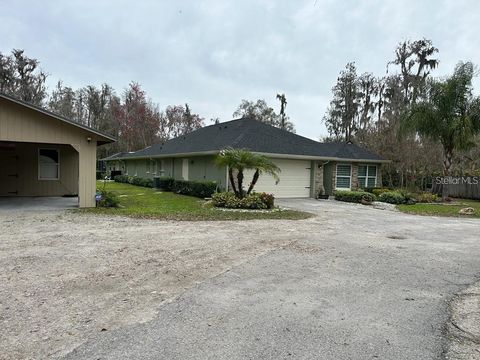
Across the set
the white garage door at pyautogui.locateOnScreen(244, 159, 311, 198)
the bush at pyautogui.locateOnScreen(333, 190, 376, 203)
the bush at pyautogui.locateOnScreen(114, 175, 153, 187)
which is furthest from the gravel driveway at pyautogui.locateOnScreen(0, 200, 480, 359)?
the bush at pyautogui.locateOnScreen(114, 175, 153, 187)

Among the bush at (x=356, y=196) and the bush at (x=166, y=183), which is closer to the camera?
the bush at (x=356, y=196)

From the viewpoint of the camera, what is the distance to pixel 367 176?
69.4 ft

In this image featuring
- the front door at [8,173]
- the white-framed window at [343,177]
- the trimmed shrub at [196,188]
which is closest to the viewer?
the front door at [8,173]

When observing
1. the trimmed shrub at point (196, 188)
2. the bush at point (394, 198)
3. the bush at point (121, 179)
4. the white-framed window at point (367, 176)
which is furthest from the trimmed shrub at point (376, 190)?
the bush at point (121, 179)

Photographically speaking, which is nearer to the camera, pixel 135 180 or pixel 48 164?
pixel 48 164

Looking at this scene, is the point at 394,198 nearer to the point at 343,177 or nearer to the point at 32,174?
the point at 343,177

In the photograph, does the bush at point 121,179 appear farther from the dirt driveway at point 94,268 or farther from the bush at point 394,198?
the bush at point 394,198

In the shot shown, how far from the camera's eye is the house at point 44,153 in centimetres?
1106

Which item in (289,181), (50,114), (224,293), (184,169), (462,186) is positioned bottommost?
(224,293)

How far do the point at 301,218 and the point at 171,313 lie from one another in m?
8.00

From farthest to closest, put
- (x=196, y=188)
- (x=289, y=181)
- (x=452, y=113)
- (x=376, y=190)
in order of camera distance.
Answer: (x=376, y=190), (x=289, y=181), (x=452, y=113), (x=196, y=188)

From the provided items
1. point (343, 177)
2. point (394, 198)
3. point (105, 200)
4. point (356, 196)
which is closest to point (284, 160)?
point (356, 196)

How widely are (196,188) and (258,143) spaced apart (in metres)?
3.77

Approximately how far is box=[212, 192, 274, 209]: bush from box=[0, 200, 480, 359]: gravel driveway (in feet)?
14.3
